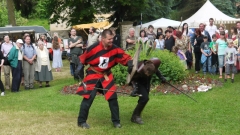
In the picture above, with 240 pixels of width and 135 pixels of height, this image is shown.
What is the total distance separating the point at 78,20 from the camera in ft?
96.4

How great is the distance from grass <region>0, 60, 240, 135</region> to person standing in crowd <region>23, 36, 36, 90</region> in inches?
90.6

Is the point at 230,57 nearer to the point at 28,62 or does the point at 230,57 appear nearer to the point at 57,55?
the point at 28,62

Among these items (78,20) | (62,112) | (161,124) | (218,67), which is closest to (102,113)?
(62,112)

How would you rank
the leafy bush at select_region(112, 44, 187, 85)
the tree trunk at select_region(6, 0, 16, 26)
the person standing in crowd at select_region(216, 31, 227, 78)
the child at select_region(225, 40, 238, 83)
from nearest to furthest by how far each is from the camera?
the leafy bush at select_region(112, 44, 187, 85) → the child at select_region(225, 40, 238, 83) → the person standing in crowd at select_region(216, 31, 227, 78) → the tree trunk at select_region(6, 0, 16, 26)

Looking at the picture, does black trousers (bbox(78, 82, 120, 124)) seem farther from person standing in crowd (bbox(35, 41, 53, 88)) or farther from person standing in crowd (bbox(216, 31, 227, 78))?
person standing in crowd (bbox(35, 41, 53, 88))

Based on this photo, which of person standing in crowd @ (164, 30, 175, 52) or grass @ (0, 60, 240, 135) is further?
person standing in crowd @ (164, 30, 175, 52)

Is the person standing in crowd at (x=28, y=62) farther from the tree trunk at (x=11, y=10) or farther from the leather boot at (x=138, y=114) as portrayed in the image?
the tree trunk at (x=11, y=10)

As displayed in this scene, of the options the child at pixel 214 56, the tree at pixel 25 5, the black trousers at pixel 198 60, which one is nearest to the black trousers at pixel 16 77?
the black trousers at pixel 198 60

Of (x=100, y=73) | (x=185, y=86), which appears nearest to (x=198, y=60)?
(x=185, y=86)

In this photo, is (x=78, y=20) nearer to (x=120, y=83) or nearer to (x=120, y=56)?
(x=120, y=83)

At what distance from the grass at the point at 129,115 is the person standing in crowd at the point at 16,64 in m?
1.78

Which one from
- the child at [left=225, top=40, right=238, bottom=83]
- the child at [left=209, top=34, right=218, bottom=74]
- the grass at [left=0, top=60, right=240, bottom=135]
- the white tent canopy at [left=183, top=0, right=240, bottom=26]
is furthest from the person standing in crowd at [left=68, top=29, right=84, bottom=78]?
the white tent canopy at [left=183, top=0, right=240, bottom=26]

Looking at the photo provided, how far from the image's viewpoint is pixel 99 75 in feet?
25.9

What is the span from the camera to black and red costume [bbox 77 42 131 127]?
779 centimetres
